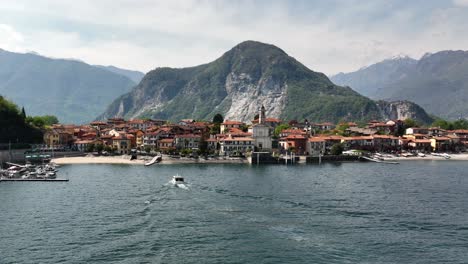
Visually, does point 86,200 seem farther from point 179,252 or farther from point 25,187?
point 179,252

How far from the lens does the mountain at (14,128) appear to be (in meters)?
90.1

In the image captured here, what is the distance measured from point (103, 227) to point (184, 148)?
220 ft

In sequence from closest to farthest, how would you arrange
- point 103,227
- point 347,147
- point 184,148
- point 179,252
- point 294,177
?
point 179,252
point 103,227
point 294,177
point 184,148
point 347,147

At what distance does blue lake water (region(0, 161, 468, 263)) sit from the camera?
27000mm

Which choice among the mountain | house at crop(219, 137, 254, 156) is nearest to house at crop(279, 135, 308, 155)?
house at crop(219, 137, 254, 156)

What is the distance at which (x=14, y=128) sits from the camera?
92.8 m

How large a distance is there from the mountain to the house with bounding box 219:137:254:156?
136ft

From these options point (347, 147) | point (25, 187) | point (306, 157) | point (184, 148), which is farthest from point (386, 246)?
point (347, 147)

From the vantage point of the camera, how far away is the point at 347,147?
369ft

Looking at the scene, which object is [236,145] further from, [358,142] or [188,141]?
[358,142]

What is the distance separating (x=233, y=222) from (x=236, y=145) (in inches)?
2481

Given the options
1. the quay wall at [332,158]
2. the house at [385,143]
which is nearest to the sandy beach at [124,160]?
the quay wall at [332,158]

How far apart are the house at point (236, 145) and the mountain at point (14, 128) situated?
4142cm

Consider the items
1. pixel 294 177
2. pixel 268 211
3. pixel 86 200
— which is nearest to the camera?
pixel 268 211
